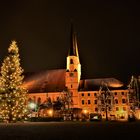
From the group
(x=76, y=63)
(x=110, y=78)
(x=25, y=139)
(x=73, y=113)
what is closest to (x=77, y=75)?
(x=76, y=63)

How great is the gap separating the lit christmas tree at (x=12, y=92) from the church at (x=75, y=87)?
160 ft

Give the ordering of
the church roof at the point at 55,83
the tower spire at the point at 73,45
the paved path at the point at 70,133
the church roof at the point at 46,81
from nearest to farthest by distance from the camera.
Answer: the paved path at the point at 70,133 < the church roof at the point at 55,83 < the church roof at the point at 46,81 < the tower spire at the point at 73,45

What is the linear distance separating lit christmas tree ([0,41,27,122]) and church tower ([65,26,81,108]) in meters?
53.0

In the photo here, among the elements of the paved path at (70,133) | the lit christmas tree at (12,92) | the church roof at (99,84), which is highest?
the church roof at (99,84)

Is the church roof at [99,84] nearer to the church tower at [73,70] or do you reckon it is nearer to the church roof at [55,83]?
the church roof at [55,83]

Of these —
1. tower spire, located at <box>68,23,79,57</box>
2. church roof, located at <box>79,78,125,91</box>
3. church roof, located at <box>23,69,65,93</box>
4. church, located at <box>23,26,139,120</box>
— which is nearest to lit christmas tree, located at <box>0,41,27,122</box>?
church, located at <box>23,26,139,120</box>

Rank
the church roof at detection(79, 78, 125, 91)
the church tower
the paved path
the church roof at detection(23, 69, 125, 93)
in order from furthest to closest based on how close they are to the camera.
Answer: the church roof at detection(23, 69, 125, 93) → the church tower → the church roof at detection(79, 78, 125, 91) → the paved path

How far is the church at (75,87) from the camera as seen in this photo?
86.1 meters

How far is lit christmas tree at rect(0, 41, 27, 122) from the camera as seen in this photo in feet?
115

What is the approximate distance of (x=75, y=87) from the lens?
89.8 metres

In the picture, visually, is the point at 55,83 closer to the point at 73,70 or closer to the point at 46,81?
the point at 46,81

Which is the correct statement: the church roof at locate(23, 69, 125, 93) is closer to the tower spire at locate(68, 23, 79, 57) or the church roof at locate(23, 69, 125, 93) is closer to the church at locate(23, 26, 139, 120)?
the church at locate(23, 26, 139, 120)

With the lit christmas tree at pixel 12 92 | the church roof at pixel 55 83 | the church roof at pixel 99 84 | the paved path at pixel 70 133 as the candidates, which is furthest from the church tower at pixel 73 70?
the paved path at pixel 70 133

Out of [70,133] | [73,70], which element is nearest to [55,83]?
[73,70]
